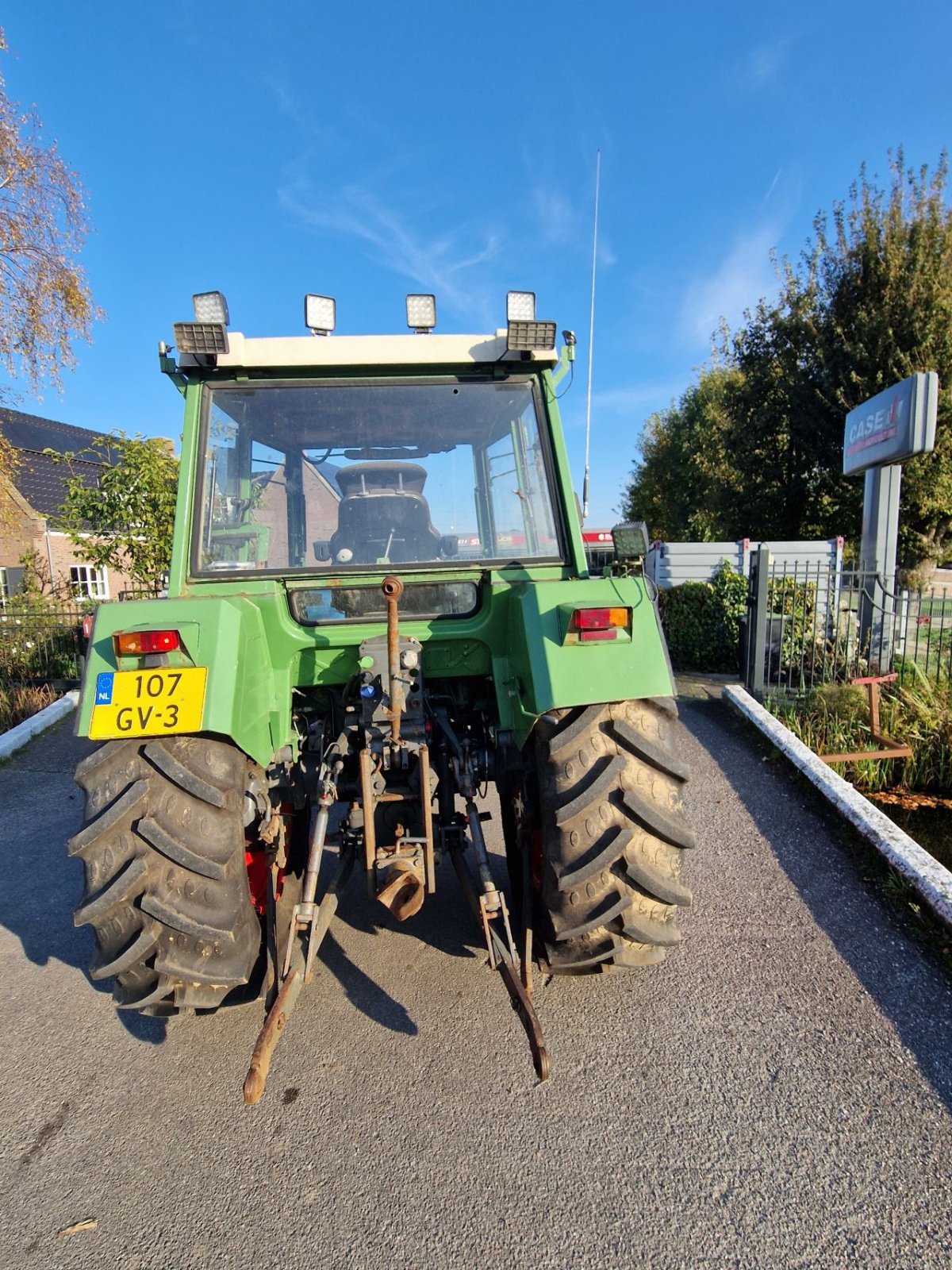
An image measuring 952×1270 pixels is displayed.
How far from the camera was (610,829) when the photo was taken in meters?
2.50

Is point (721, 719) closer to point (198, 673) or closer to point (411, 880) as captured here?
point (411, 880)

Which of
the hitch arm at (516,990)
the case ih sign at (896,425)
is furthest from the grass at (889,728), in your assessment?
the hitch arm at (516,990)

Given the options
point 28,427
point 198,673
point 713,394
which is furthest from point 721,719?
point 28,427

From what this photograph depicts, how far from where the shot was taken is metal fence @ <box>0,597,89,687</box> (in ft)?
30.9

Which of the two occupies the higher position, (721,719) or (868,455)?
(868,455)

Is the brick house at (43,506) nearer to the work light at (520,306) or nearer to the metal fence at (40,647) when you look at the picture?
the metal fence at (40,647)

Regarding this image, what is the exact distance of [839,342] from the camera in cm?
1602

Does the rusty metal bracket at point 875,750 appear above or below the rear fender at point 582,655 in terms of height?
below

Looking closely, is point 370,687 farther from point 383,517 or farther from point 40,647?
point 40,647

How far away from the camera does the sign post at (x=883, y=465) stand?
7.44 meters

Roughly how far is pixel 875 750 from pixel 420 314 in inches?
187

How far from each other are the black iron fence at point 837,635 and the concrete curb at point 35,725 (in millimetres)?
6700

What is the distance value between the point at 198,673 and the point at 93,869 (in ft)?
2.33

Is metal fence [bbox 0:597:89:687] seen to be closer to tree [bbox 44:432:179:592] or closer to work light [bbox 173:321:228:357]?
tree [bbox 44:432:179:592]
